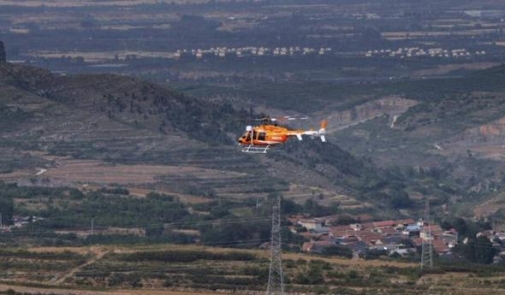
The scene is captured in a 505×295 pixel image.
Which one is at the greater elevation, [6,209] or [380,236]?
[6,209]

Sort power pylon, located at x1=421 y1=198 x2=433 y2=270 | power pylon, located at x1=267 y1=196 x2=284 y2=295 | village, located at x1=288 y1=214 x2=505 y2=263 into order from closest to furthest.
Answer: power pylon, located at x1=267 y1=196 x2=284 y2=295 < power pylon, located at x1=421 y1=198 x2=433 y2=270 < village, located at x1=288 y1=214 x2=505 y2=263

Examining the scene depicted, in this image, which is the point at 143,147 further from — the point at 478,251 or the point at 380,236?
the point at 478,251

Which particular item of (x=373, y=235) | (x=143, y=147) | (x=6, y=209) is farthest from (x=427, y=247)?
(x=143, y=147)

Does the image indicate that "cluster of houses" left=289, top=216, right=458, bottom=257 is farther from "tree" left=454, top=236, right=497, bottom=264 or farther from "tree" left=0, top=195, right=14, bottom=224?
"tree" left=0, top=195, right=14, bottom=224

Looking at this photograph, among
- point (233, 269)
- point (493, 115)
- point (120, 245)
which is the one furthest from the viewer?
point (493, 115)

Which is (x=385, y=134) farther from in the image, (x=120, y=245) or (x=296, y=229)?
(x=120, y=245)

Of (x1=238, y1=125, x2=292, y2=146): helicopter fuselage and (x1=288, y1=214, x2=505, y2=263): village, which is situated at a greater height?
(x1=238, y1=125, x2=292, y2=146): helicopter fuselage

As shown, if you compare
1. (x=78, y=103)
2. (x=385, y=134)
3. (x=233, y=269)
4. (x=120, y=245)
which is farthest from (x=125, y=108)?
(x=233, y=269)

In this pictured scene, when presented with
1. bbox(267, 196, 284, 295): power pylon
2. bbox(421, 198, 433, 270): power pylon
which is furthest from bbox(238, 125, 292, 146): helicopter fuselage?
bbox(421, 198, 433, 270): power pylon
